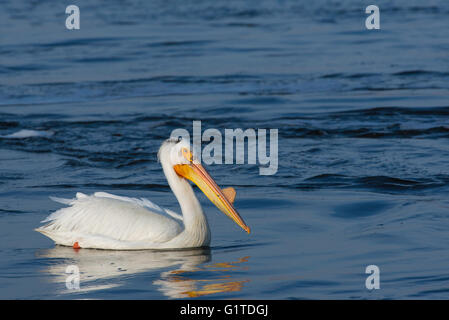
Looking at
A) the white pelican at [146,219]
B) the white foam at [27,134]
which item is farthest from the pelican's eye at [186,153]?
the white foam at [27,134]

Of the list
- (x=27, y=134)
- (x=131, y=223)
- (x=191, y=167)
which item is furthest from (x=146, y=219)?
(x=27, y=134)

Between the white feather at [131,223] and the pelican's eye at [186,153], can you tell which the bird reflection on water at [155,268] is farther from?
the pelican's eye at [186,153]

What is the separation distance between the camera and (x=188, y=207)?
20.2 ft

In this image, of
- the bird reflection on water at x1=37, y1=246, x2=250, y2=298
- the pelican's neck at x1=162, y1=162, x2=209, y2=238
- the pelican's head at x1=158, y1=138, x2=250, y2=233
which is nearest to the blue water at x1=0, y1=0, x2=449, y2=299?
the bird reflection on water at x1=37, y1=246, x2=250, y2=298

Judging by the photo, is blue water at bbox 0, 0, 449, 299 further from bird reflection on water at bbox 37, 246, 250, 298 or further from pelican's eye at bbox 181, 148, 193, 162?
pelican's eye at bbox 181, 148, 193, 162

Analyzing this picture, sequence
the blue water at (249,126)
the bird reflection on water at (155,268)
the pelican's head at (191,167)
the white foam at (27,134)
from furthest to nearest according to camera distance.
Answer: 1. the white foam at (27,134)
2. the pelican's head at (191,167)
3. the blue water at (249,126)
4. the bird reflection on water at (155,268)

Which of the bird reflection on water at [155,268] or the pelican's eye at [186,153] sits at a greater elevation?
the pelican's eye at [186,153]

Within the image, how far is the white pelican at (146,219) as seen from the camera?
20.0 feet

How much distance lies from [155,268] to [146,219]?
0.52 metres

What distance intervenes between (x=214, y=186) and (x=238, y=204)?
96cm

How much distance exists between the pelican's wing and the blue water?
0.11 meters

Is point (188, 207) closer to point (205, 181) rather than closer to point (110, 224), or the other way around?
point (205, 181)

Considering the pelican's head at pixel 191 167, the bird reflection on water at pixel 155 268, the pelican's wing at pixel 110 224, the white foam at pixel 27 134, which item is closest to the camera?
the bird reflection on water at pixel 155 268

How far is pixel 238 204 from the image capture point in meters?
7.17
